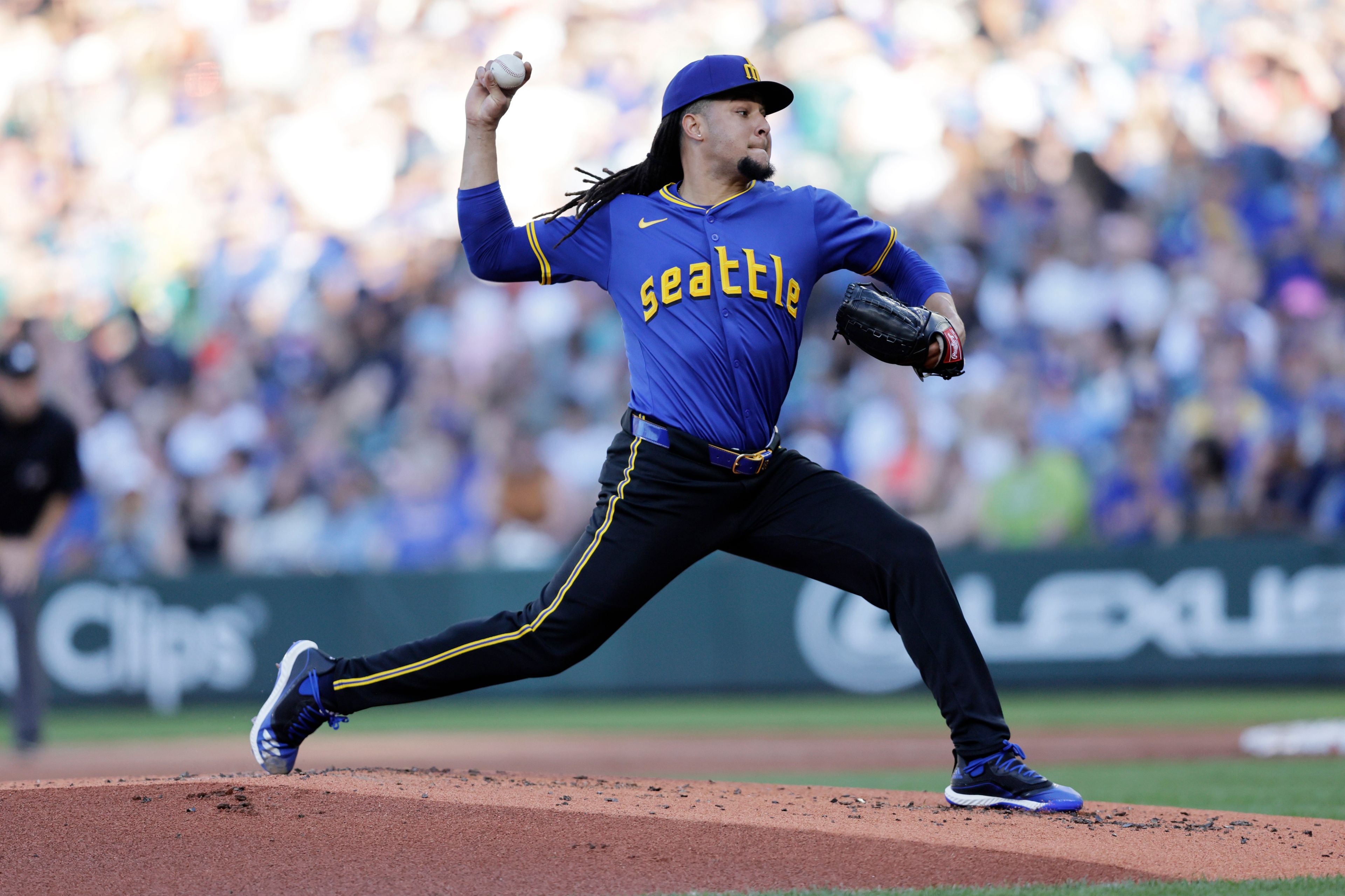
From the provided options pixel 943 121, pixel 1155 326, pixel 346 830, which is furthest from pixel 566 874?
pixel 943 121

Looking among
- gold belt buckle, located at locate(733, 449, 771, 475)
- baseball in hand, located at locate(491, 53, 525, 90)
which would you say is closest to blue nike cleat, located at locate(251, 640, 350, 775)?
gold belt buckle, located at locate(733, 449, 771, 475)

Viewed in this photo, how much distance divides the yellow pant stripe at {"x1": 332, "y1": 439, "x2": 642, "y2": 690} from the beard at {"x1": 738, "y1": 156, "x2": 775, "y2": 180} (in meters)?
0.87

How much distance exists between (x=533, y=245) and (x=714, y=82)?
2.43 ft

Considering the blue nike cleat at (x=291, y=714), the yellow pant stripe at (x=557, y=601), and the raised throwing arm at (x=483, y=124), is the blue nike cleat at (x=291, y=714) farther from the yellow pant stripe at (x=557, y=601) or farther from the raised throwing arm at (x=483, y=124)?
the raised throwing arm at (x=483, y=124)

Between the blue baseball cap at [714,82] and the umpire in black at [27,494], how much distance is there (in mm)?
5520

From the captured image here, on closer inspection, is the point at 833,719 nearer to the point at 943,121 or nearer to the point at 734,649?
the point at 734,649

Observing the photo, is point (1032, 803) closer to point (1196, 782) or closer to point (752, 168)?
point (752, 168)

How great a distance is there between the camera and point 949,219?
12805 millimetres

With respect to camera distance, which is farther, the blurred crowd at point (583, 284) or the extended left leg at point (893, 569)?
the blurred crowd at point (583, 284)

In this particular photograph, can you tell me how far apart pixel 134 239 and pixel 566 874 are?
535 inches

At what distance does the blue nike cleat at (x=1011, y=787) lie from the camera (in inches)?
178

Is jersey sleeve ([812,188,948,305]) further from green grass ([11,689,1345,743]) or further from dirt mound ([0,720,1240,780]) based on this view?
green grass ([11,689,1345,743])

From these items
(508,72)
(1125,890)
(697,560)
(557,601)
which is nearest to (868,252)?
(697,560)

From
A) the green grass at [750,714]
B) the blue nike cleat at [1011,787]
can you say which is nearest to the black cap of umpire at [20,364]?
the green grass at [750,714]
